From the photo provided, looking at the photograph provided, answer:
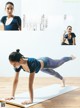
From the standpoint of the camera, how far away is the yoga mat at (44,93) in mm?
2092

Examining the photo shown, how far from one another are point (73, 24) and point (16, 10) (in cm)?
72

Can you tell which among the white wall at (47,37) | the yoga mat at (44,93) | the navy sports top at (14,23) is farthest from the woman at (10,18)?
the yoga mat at (44,93)

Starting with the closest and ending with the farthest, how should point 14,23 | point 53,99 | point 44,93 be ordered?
point 53,99
point 44,93
point 14,23

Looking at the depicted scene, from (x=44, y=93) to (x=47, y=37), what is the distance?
105 cm

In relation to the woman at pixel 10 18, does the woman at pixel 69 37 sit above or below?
below

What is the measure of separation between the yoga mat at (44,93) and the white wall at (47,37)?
648 millimetres

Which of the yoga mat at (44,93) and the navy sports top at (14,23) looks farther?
the navy sports top at (14,23)

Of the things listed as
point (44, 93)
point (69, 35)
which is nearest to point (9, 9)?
point (69, 35)

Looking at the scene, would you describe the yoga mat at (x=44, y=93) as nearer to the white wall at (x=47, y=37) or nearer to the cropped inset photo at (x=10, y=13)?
the white wall at (x=47, y=37)

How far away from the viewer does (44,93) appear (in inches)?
93.8

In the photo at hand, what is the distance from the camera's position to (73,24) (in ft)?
10.7

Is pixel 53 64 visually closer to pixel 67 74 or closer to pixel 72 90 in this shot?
pixel 72 90

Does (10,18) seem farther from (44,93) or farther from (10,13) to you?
(44,93)

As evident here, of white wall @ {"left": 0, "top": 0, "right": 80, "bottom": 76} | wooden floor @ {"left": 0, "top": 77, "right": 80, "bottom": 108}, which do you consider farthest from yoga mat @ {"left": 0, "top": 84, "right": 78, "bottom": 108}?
white wall @ {"left": 0, "top": 0, "right": 80, "bottom": 76}
